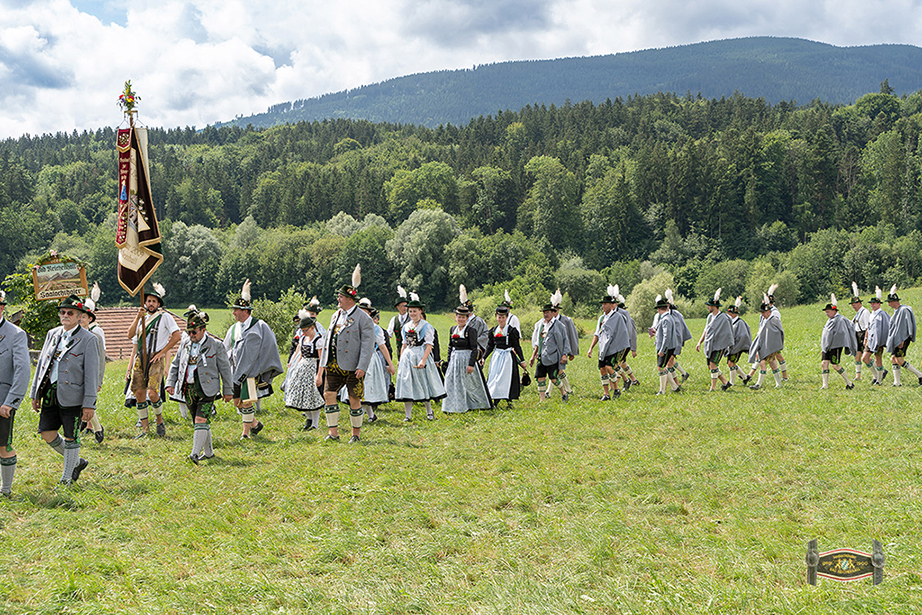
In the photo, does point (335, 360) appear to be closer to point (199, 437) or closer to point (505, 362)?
point (199, 437)

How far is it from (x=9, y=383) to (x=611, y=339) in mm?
11839

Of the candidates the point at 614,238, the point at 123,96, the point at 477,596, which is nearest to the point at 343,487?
the point at 477,596

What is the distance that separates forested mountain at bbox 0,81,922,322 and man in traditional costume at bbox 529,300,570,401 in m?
43.2

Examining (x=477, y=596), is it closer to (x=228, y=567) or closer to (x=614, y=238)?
(x=228, y=567)

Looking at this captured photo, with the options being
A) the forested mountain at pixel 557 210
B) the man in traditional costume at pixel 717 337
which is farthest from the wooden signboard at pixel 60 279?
the forested mountain at pixel 557 210

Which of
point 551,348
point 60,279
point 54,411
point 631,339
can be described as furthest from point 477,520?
point 60,279

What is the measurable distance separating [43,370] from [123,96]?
20.2ft

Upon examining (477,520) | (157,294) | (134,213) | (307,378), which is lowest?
(477,520)

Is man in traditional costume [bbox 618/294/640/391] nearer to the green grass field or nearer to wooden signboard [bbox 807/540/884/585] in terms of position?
the green grass field

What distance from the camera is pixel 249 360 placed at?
11930mm

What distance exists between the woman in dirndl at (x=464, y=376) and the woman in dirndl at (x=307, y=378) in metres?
2.88

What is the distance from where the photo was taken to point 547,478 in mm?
8492

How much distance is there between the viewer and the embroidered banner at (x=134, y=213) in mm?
12273

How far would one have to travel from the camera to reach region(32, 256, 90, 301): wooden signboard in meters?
16.6
